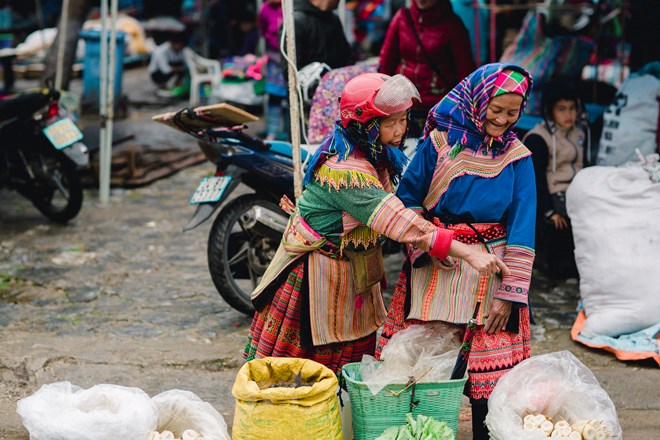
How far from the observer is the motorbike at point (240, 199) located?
4844 mm

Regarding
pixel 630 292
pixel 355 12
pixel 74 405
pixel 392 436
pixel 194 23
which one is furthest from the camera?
pixel 194 23

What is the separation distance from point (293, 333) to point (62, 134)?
13.0ft

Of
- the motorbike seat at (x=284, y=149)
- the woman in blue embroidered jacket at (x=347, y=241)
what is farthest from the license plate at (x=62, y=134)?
the woman in blue embroidered jacket at (x=347, y=241)

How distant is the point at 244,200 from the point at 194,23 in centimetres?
1162

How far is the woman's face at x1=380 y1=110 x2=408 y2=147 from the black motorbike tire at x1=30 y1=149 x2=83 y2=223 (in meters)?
4.20

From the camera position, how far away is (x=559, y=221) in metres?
5.51

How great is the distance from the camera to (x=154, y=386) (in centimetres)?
424

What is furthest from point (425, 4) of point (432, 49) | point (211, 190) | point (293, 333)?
point (293, 333)

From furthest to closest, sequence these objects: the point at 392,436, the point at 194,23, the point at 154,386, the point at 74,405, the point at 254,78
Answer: the point at 194,23
the point at 254,78
the point at 154,386
the point at 74,405
the point at 392,436

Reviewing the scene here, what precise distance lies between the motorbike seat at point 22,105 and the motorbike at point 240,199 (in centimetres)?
231

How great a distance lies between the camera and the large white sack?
4652mm

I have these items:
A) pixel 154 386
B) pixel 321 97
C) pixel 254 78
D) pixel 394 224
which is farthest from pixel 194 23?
pixel 394 224

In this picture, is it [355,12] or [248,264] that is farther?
[355,12]

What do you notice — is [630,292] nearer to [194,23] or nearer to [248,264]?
[248,264]
